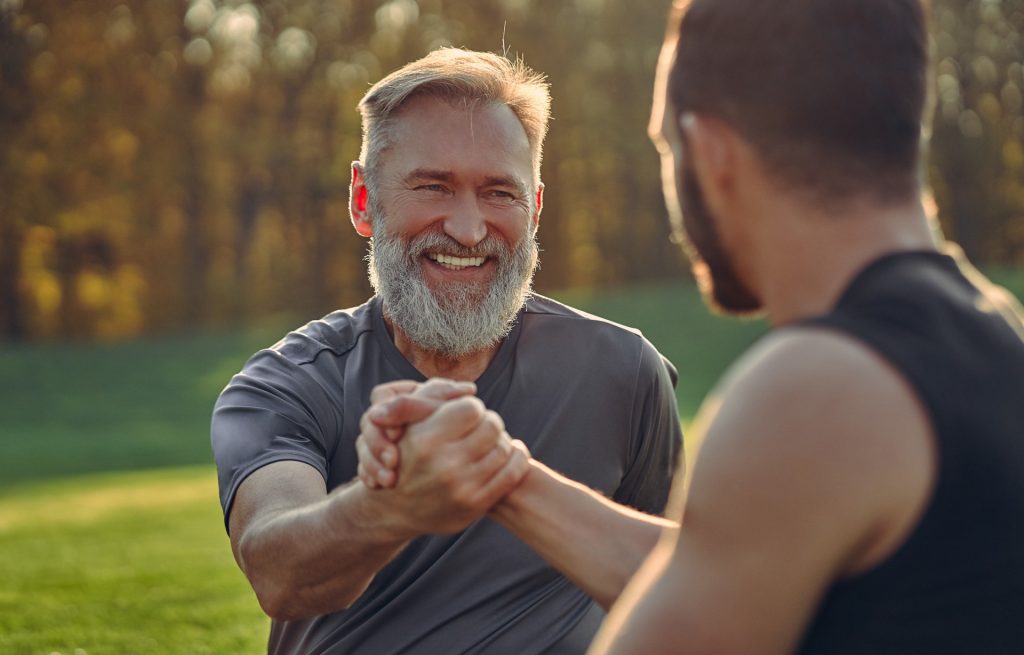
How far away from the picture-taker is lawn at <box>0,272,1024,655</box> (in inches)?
254

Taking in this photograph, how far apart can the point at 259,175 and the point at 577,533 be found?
114ft

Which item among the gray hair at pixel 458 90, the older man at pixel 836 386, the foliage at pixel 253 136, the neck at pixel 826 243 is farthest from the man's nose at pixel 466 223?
the foliage at pixel 253 136

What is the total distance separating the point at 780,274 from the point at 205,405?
25614 mm

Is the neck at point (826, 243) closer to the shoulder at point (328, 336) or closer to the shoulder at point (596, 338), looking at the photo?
the shoulder at point (596, 338)

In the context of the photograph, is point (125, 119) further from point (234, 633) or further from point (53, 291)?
point (234, 633)

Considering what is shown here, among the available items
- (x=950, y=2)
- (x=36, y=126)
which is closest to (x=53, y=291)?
(x=36, y=126)

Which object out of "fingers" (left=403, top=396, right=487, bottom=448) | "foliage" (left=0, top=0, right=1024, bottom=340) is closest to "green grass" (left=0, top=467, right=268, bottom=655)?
"fingers" (left=403, top=396, right=487, bottom=448)

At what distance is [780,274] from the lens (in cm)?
192

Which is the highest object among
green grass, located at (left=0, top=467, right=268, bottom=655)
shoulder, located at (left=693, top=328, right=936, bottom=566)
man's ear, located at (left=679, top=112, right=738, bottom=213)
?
man's ear, located at (left=679, top=112, right=738, bottom=213)

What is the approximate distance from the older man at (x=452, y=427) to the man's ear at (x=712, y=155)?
771 mm

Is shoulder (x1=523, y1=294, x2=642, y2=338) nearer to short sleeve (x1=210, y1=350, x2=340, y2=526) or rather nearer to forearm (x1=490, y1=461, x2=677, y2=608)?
short sleeve (x1=210, y1=350, x2=340, y2=526)

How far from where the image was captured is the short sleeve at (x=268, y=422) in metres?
3.18

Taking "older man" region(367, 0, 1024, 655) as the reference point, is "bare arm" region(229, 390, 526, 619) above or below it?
below

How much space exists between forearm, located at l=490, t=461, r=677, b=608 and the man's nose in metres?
1.40
